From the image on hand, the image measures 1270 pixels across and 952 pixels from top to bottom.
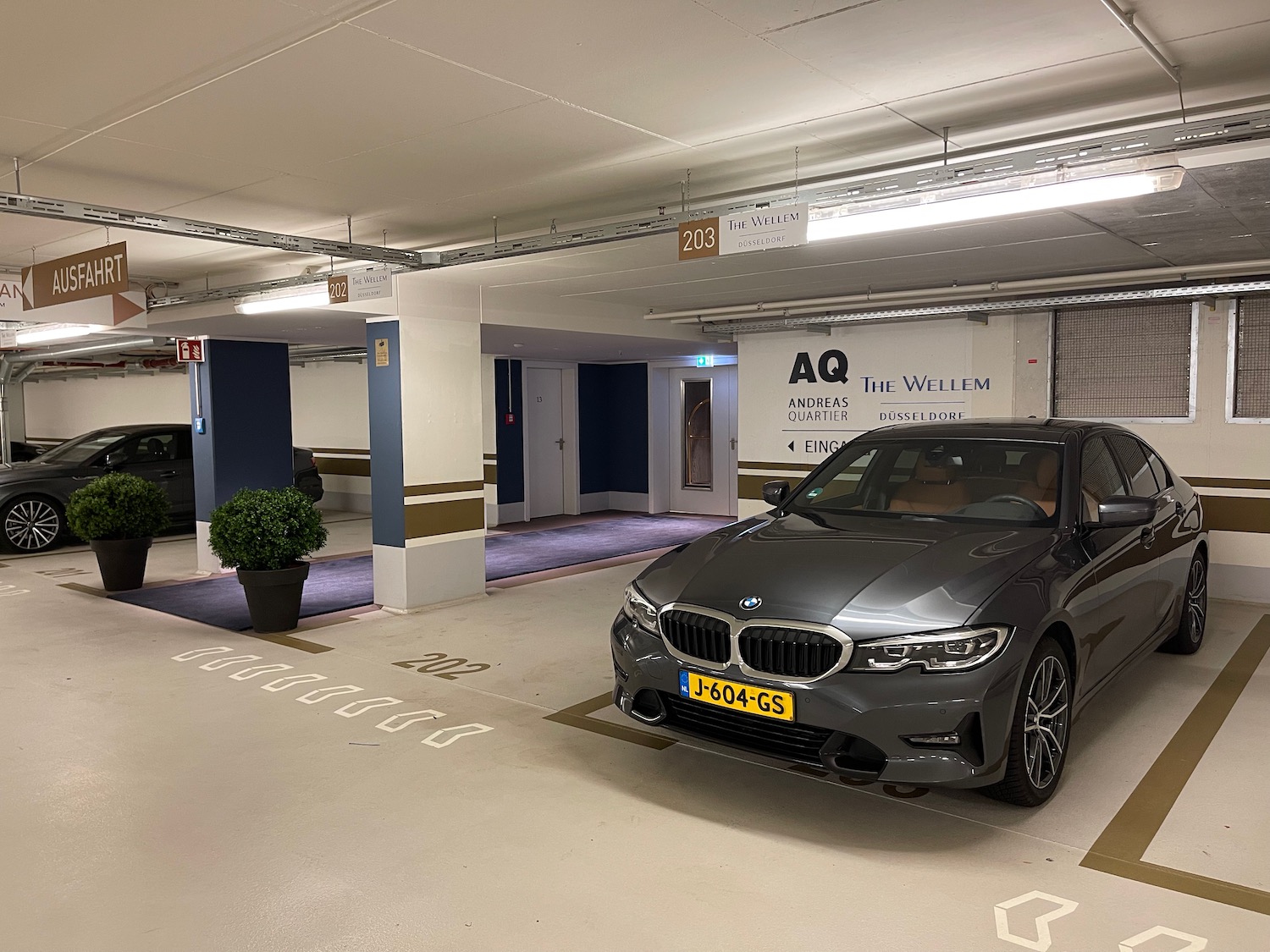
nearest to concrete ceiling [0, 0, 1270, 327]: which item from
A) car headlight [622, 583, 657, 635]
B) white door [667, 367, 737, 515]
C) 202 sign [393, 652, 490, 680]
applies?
car headlight [622, 583, 657, 635]

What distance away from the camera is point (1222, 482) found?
7016mm

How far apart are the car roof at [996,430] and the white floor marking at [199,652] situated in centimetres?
436

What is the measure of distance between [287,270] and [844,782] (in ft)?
21.5

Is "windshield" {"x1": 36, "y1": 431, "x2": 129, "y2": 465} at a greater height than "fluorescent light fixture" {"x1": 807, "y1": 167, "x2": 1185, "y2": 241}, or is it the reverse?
"fluorescent light fixture" {"x1": 807, "y1": 167, "x2": 1185, "y2": 241}

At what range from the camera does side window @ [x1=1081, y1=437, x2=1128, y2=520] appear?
3.86 m

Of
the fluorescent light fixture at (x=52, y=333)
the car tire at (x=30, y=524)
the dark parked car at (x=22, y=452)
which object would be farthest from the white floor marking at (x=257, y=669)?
the dark parked car at (x=22, y=452)

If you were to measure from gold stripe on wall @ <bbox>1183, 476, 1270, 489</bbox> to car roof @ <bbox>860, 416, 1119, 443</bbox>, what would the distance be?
329 cm

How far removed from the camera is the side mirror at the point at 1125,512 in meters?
3.65

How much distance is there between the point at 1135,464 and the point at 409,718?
4016 millimetres

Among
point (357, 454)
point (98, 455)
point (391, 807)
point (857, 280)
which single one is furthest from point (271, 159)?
point (357, 454)

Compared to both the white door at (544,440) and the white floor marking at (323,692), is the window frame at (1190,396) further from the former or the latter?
the white door at (544,440)

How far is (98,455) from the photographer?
10625 millimetres

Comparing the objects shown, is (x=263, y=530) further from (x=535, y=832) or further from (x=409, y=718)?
(x=535, y=832)

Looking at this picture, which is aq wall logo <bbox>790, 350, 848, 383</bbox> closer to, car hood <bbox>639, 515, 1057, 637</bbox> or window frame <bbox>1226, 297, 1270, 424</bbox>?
window frame <bbox>1226, 297, 1270, 424</bbox>
